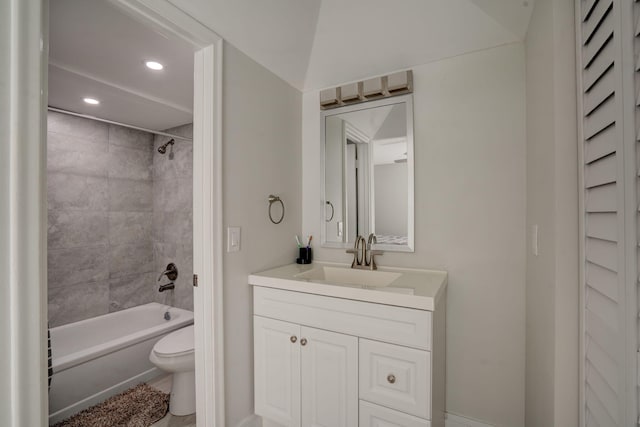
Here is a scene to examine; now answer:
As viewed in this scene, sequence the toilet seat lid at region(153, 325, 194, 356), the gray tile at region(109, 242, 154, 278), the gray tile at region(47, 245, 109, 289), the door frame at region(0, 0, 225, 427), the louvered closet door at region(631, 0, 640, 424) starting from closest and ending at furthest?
1. the louvered closet door at region(631, 0, 640, 424)
2. the door frame at region(0, 0, 225, 427)
3. the toilet seat lid at region(153, 325, 194, 356)
4. the gray tile at region(47, 245, 109, 289)
5. the gray tile at region(109, 242, 154, 278)

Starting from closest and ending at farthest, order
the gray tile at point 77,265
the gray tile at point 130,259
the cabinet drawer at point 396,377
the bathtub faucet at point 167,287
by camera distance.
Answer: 1. the cabinet drawer at point 396,377
2. the gray tile at point 77,265
3. the gray tile at point 130,259
4. the bathtub faucet at point 167,287

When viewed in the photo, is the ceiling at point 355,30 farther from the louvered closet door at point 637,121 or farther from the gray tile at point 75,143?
the gray tile at point 75,143

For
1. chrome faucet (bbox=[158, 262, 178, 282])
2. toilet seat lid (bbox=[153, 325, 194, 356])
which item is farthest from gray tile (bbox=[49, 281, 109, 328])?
toilet seat lid (bbox=[153, 325, 194, 356])

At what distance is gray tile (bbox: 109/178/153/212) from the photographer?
2.92 metres

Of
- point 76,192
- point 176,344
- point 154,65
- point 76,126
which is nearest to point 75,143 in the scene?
point 76,126

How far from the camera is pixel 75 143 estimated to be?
2.67 m

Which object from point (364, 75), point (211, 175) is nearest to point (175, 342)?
point (211, 175)

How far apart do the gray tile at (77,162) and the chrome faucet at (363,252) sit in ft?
8.32

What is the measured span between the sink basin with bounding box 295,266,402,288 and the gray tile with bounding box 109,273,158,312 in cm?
223

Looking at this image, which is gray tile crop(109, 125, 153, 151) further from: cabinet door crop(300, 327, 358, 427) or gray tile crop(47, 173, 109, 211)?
cabinet door crop(300, 327, 358, 427)

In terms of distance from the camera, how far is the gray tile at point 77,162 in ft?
8.32

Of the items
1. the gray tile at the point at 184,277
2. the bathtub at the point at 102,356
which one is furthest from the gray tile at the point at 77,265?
the gray tile at the point at 184,277

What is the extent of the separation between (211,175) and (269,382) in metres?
1.12
